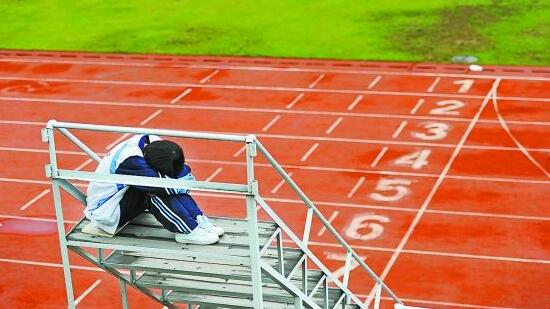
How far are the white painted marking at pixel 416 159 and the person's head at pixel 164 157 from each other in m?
10.9

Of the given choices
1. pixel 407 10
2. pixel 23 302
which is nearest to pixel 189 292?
pixel 23 302

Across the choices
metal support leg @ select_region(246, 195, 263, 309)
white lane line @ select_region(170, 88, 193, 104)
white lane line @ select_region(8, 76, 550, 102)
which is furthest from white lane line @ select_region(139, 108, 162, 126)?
metal support leg @ select_region(246, 195, 263, 309)

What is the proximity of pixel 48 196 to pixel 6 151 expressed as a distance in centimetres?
297

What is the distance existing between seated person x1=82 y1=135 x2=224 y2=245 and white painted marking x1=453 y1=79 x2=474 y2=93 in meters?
15.1

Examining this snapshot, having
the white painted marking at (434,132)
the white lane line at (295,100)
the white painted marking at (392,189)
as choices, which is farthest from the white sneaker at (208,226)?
the white lane line at (295,100)

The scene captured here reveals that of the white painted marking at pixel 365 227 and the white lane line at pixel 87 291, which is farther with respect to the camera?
the white painted marking at pixel 365 227

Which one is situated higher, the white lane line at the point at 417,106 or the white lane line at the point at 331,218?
the white lane line at the point at 417,106

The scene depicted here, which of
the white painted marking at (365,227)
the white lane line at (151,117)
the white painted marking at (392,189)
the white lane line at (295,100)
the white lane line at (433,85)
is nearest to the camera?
the white painted marking at (365,227)

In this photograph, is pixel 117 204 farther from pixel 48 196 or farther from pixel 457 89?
→ pixel 457 89

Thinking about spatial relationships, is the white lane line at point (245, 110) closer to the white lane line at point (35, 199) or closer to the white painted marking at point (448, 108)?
the white painted marking at point (448, 108)

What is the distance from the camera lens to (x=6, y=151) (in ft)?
67.8

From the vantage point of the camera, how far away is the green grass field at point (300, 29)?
84.3ft

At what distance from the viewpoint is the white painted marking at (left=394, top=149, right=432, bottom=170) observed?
61.7 ft

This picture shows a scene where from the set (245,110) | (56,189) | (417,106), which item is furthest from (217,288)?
(417,106)
